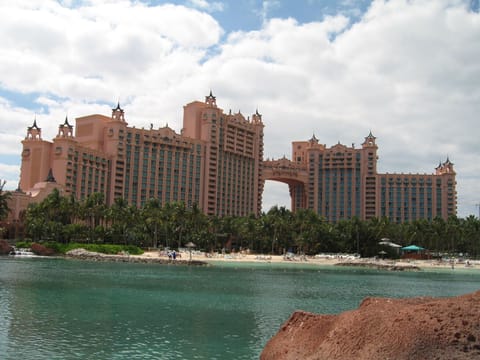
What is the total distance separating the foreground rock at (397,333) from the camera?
10.7 metres

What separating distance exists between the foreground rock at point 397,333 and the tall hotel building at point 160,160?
5283 inches

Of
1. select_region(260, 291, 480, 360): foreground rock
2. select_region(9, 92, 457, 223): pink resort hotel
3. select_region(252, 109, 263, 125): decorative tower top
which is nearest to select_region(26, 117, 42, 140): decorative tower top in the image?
select_region(9, 92, 457, 223): pink resort hotel

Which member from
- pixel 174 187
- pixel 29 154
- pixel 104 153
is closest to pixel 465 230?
pixel 174 187

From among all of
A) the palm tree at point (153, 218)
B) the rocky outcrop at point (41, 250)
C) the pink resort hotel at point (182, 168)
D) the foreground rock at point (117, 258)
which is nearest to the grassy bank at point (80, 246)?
the rocky outcrop at point (41, 250)

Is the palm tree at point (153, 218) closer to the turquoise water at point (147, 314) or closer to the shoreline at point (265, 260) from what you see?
the shoreline at point (265, 260)

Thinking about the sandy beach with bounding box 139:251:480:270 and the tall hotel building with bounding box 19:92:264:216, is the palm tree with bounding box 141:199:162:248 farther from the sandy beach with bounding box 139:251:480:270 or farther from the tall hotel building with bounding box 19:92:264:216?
the tall hotel building with bounding box 19:92:264:216

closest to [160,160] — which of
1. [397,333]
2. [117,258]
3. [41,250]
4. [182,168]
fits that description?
[182,168]

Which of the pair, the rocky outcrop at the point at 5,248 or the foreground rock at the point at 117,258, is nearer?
the foreground rock at the point at 117,258

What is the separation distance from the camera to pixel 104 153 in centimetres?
15975

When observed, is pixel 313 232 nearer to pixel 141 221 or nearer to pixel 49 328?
pixel 141 221

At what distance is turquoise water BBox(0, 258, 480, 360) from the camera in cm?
2102

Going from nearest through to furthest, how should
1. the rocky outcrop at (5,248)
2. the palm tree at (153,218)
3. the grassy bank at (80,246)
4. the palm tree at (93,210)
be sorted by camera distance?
the rocky outcrop at (5,248) → the grassy bank at (80,246) → the palm tree at (93,210) → the palm tree at (153,218)

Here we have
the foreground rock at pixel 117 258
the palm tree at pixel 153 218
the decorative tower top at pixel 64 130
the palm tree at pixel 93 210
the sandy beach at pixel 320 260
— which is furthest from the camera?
the decorative tower top at pixel 64 130

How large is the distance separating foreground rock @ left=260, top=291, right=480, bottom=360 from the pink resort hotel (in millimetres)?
127232
